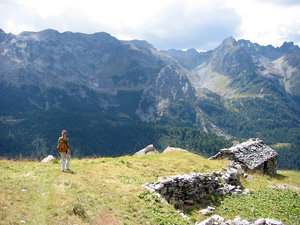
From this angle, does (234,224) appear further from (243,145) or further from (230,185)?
(243,145)

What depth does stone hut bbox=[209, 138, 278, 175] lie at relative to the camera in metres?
35.5

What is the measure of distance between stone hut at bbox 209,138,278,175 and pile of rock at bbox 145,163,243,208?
1157 centimetres

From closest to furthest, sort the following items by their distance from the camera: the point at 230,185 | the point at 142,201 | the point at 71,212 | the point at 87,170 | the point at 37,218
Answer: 1. the point at 37,218
2. the point at 71,212
3. the point at 142,201
4. the point at 87,170
5. the point at 230,185

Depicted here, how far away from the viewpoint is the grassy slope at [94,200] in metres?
13.5

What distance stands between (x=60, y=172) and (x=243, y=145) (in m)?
31.2

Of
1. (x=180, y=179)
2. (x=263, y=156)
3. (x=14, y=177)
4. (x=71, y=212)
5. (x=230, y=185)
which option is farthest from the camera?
(x=263, y=156)

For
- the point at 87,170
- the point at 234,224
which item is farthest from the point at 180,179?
the point at 87,170

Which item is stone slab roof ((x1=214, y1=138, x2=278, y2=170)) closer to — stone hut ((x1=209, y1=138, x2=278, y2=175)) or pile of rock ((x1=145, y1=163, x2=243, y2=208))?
stone hut ((x1=209, y1=138, x2=278, y2=175))

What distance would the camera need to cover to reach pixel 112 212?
48.4 ft

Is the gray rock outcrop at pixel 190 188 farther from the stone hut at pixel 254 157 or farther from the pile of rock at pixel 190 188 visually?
the stone hut at pixel 254 157

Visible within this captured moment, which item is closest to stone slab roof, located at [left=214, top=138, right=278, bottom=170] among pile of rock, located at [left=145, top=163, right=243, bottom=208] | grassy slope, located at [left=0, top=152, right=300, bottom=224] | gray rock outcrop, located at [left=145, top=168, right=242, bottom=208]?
grassy slope, located at [left=0, top=152, right=300, bottom=224]

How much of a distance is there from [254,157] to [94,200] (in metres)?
30.0

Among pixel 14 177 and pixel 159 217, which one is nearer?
pixel 159 217

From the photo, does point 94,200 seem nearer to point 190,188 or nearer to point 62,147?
point 62,147
